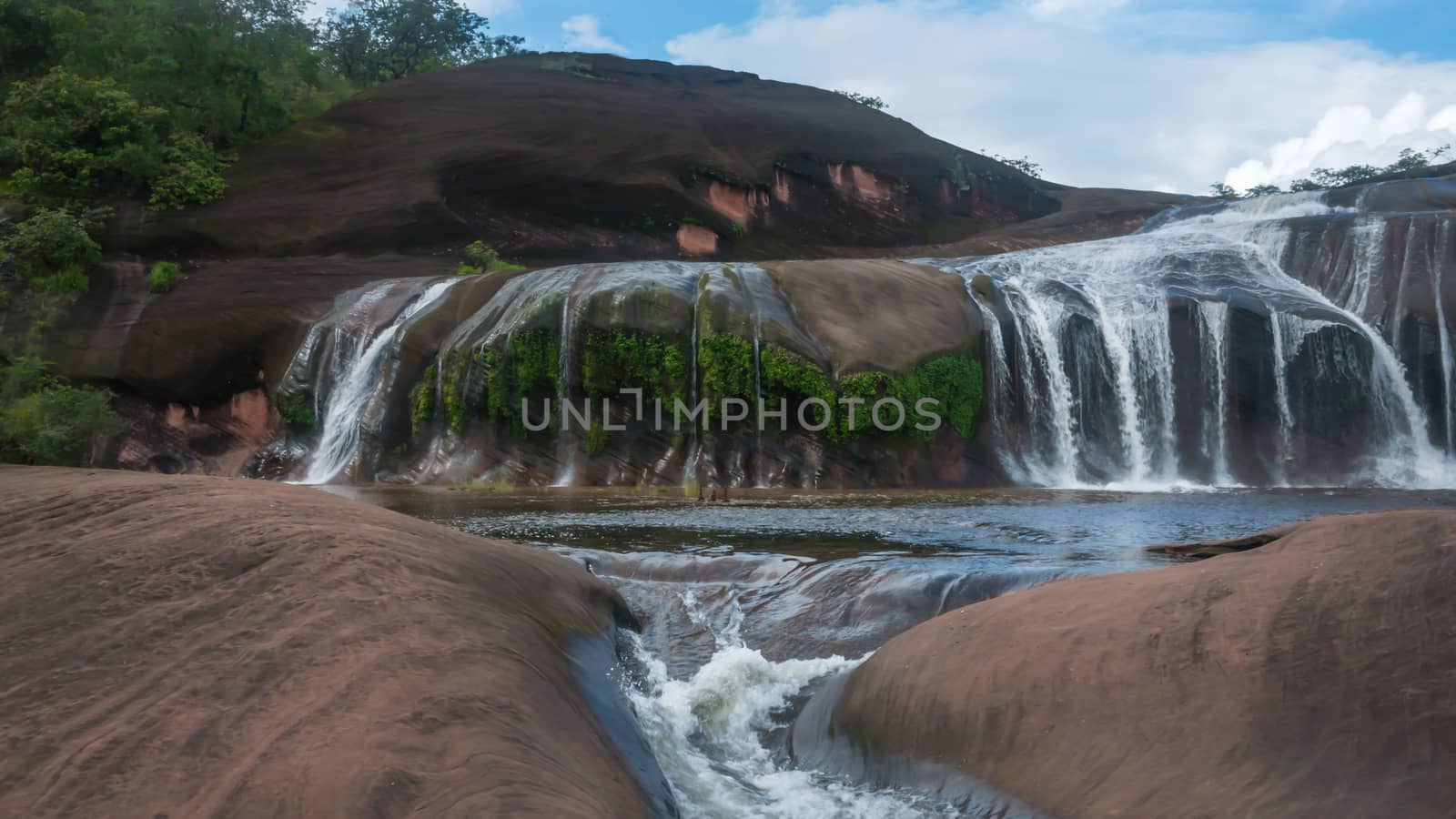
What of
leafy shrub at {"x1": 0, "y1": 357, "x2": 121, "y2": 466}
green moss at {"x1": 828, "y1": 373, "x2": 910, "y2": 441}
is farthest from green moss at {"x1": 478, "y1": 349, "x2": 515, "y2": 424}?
leafy shrub at {"x1": 0, "y1": 357, "x2": 121, "y2": 466}

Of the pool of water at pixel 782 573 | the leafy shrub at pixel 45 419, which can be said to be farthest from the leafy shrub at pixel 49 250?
the pool of water at pixel 782 573

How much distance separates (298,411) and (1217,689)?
777 inches

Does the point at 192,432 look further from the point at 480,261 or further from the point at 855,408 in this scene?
the point at 855,408

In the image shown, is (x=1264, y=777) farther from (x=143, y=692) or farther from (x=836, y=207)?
(x=836, y=207)

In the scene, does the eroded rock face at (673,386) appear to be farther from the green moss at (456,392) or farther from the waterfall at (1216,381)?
the waterfall at (1216,381)

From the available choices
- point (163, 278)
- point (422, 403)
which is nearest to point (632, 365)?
point (422, 403)

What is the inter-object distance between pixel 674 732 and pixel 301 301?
19966mm

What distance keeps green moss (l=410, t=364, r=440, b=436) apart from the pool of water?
5134 millimetres

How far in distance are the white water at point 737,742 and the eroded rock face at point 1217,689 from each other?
0.21 m

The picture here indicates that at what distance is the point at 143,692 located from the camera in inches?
114

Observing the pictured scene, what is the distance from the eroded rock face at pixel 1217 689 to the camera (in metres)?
2.87

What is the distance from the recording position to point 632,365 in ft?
61.7

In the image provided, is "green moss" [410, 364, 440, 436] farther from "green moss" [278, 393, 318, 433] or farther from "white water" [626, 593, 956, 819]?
"white water" [626, 593, 956, 819]

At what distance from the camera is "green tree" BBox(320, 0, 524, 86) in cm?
4653
